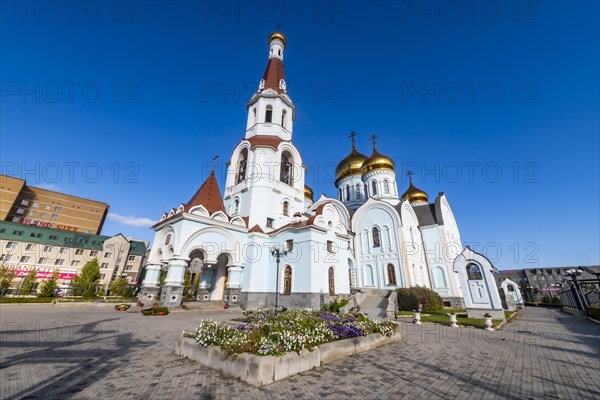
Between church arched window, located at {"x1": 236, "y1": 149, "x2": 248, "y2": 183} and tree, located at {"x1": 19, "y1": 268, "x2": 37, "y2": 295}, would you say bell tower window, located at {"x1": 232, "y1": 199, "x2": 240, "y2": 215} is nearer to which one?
church arched window, located at {"x1": 236, "y1": 149, "x2": 248, "y2": 183}

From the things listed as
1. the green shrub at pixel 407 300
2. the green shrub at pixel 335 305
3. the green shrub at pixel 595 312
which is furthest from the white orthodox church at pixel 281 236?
the green shrub at pixel 595 312

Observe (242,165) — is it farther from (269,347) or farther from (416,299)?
(269,347)

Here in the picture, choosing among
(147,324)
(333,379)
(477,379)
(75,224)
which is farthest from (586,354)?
(75,224)

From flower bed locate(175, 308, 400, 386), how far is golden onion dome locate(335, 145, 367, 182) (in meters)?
30.9

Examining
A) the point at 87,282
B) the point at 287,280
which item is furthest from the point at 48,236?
the point at 287,280

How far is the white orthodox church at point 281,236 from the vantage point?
17.6m

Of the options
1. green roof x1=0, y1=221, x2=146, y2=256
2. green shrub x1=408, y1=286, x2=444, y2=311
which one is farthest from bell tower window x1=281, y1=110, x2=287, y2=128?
green roof x1=0, y1=221, x2=146, y2=256

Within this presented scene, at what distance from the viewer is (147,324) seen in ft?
36.0

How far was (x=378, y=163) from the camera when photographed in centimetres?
3247

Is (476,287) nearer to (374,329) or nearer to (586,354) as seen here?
(586,354)

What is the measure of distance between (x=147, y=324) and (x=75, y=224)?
57.0 m

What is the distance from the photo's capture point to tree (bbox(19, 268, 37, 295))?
32.1 m

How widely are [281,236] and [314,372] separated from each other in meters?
14.6

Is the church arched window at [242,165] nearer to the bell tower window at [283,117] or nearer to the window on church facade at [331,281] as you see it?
the bell tower window at [283,117]
